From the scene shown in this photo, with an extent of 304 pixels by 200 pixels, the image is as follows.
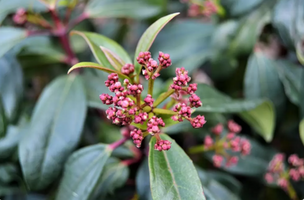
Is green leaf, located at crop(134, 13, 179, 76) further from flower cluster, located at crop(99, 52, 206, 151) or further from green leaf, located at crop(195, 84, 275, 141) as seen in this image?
green leaf, located at crop(195, 84, 275, 141)

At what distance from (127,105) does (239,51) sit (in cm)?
67

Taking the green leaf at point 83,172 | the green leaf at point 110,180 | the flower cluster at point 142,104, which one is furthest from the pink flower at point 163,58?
the green leaf at point 110,180

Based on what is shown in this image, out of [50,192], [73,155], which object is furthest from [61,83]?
[50,192]

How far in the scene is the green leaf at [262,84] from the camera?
44.5 inches

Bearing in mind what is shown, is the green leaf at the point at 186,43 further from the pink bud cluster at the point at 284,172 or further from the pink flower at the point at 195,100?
the pink flower at the point at 195,100

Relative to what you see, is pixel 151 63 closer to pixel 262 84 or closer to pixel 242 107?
pixel 242 107

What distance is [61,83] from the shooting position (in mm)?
1019

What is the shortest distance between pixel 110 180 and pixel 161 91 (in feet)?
1.01

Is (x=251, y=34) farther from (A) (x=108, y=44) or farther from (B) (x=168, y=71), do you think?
(A) (x=108, y=44)

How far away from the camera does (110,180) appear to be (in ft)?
3.14

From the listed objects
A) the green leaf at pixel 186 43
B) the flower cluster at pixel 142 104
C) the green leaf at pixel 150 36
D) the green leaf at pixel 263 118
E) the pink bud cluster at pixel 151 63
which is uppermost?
the green leaf at pixel 150 36

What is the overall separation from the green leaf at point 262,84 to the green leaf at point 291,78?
3cm

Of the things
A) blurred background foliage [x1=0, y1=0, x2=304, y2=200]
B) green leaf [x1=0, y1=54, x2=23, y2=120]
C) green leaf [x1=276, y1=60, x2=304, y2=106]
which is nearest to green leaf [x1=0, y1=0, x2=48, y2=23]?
blurred background foliage [x1=0, y1=0, x2=304, y2=200]

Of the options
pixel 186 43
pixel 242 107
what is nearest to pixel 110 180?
pixel 242 107
